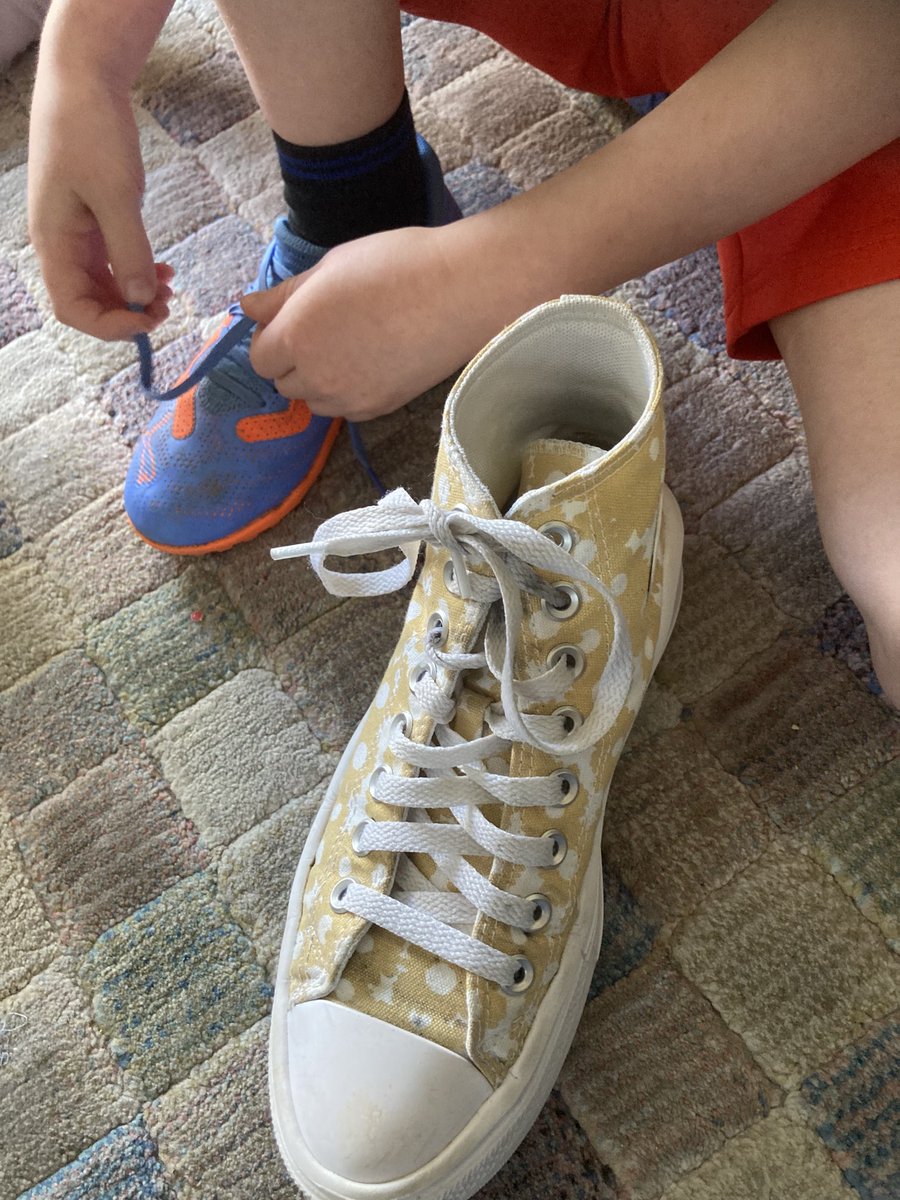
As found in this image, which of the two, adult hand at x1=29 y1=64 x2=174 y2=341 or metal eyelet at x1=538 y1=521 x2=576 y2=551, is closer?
metal eyelet at x1=538 y1=521 x2=576 y2=551

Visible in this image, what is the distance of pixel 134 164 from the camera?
53 cm

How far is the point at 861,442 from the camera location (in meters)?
0.47

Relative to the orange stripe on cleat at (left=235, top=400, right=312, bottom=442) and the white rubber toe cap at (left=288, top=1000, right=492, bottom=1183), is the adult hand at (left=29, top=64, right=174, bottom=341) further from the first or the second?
the white rubber toe cap at (left=288, top=1000, right=492, bottom=1183)

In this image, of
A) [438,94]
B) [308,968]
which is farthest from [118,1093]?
[438,94]

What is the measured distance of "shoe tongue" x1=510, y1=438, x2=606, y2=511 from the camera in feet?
1.50

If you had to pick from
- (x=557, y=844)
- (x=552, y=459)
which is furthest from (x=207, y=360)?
(x=557, y=844)

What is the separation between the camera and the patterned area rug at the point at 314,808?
0.46 m

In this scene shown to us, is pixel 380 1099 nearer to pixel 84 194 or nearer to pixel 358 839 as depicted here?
pixel 358 839

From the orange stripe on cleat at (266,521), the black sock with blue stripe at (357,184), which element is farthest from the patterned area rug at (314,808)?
the black sock with blue stripe at (357,184)

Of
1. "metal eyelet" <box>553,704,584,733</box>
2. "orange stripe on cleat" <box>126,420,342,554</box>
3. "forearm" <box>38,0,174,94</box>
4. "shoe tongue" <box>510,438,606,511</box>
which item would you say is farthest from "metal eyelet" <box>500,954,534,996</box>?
"forearm" <box>38,0,174,94</box>

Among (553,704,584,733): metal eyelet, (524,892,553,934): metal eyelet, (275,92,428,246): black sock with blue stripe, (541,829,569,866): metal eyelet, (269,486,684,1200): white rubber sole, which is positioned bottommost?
(269,486,684,1200): white rubber sole

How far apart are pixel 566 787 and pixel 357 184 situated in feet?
1.27

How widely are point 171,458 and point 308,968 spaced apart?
336 millimetres

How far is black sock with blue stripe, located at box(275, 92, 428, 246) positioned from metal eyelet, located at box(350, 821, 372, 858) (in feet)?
1.23
